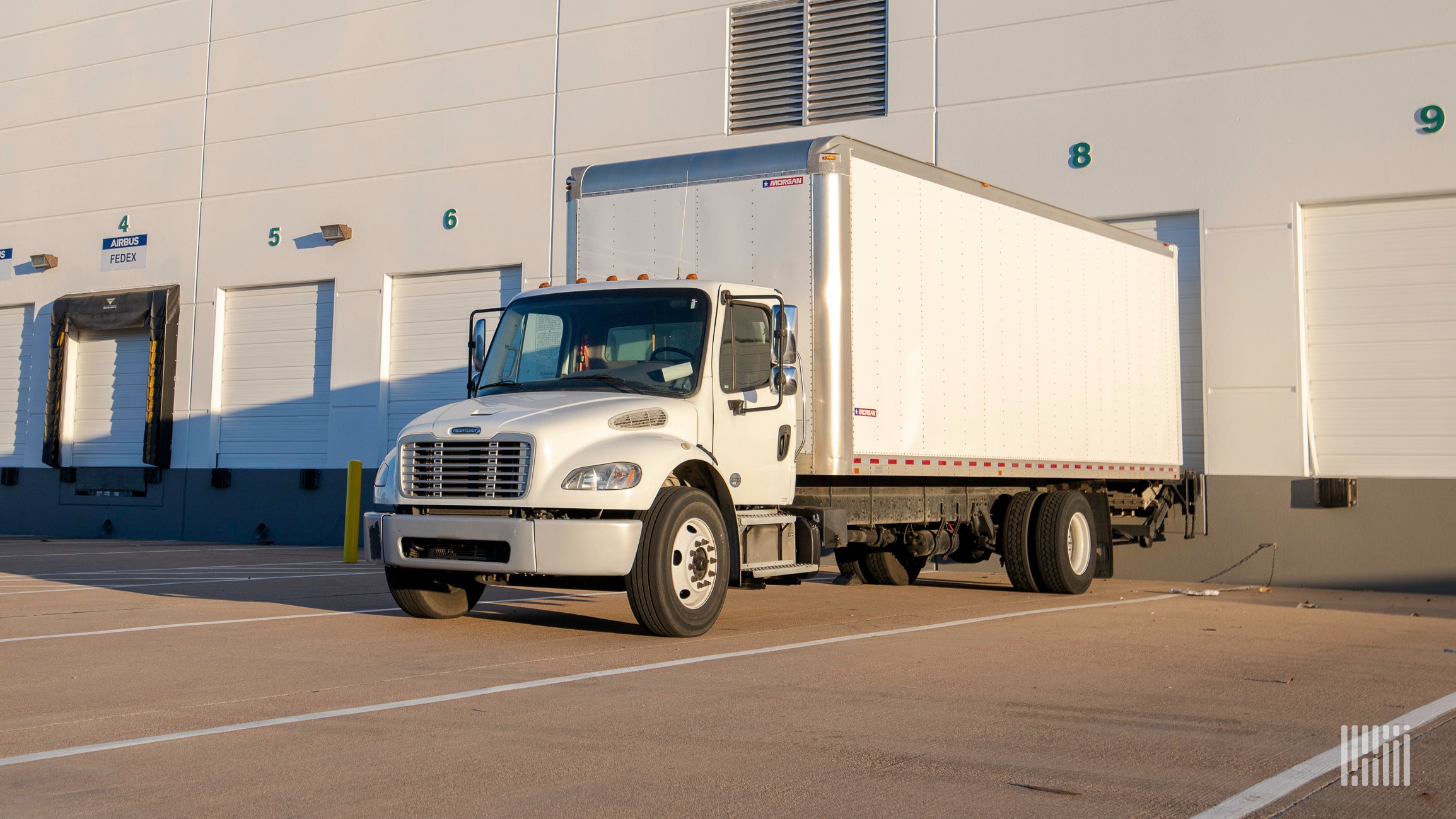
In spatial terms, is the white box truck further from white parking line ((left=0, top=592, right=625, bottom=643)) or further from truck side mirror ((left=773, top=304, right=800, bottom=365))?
white parking line ((left=0, top=592, right=625, bottom=643))

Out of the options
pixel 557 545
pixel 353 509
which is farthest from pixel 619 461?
pixel 353 509

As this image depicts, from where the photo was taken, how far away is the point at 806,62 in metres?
20.3

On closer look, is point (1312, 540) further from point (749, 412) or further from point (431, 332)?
point (431, 332)

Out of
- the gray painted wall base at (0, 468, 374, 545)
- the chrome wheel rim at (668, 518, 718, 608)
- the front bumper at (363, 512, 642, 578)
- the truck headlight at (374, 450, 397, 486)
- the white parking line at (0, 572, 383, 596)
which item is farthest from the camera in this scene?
the gray painted wall base at (0, 468, 374, 545)

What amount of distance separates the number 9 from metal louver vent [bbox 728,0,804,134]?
8.31m

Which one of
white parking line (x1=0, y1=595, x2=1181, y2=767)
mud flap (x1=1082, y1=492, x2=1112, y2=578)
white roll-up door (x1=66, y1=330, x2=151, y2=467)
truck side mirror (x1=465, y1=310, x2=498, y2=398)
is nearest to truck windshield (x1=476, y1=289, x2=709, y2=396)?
truck side mirror (x1=465, y1=310, x2=498, y2=398)

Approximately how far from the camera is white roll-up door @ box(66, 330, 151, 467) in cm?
2648

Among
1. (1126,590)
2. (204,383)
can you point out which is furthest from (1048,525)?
(204,383)

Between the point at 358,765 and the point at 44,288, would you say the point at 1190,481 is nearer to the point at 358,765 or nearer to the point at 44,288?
the point at 358,765

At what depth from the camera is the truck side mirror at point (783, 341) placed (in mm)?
9906

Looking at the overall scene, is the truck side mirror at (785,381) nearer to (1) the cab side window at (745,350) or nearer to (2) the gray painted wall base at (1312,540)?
(1) the cab side window at (745,350)

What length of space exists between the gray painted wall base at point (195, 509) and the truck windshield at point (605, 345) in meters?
13.9

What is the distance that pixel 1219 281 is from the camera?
17.5 meters

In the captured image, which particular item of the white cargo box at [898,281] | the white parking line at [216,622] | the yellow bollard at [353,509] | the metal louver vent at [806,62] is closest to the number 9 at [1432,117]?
the white cargo box at [898,281]
